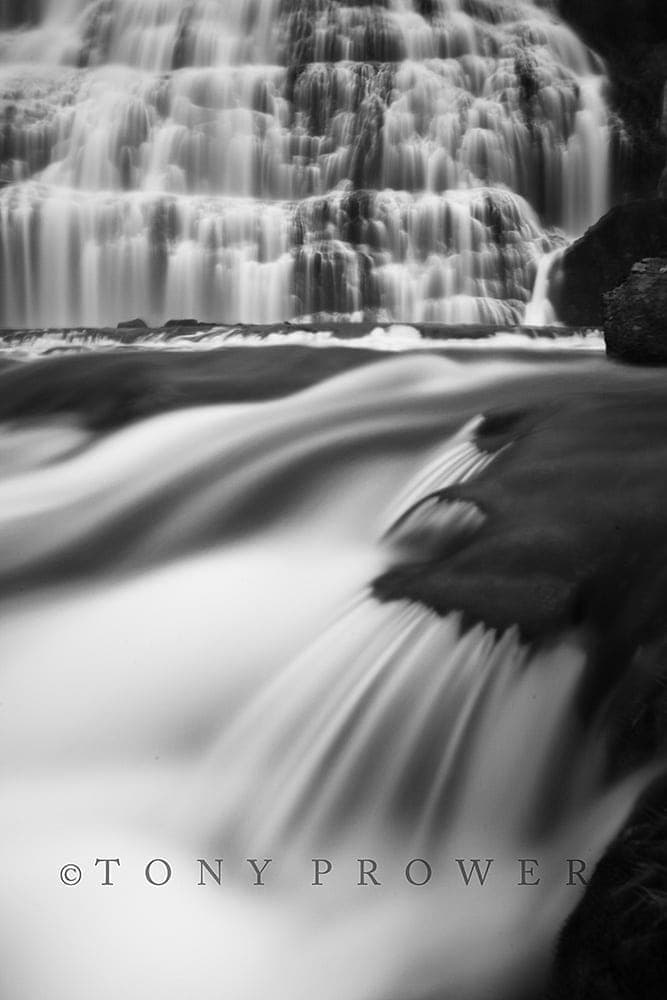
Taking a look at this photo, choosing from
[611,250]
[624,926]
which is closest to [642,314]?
[624,926]

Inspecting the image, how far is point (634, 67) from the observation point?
14.6 metres

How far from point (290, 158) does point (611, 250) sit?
4.46 m

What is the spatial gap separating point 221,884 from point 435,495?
172cm

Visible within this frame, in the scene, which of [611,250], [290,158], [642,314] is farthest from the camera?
[290,158]

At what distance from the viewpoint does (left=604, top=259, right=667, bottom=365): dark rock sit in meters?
5.49

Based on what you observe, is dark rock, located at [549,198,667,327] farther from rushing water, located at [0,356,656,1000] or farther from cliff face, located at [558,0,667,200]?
rushing water, located at [0,356,656,1000]

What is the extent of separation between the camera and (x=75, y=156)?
1259cm

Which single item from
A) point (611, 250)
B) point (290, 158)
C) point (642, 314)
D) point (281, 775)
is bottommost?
point (281, 775)

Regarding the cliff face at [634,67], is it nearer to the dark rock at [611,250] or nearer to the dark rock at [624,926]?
Answer: the dark rock at [611,250]

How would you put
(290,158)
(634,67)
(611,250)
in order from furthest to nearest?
(634,67) < (290,158) < (611,250)

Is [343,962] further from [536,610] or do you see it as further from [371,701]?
[536,610]

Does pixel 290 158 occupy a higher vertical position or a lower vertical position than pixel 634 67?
lower

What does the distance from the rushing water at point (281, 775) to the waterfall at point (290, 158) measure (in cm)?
683

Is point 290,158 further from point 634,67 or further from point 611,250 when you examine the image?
point 634,67
